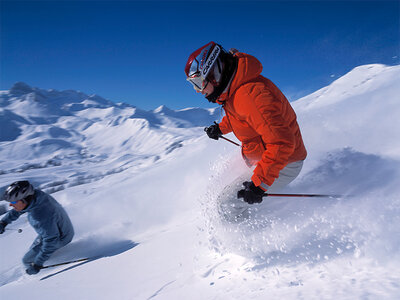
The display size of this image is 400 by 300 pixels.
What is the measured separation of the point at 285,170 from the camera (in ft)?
7.84

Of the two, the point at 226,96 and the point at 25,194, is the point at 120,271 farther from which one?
the point at 226,96

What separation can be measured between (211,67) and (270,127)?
0.85 m

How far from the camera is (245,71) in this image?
2.09 meters

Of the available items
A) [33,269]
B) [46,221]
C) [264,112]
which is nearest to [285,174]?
[264,112]

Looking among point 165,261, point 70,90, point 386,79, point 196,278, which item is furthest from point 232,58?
point 70,90

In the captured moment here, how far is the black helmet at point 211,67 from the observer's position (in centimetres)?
221

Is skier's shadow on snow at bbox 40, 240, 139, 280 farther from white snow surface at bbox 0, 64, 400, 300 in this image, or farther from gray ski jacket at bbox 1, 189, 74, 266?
gray ski jacket at bbox 1, 189, 74, 266

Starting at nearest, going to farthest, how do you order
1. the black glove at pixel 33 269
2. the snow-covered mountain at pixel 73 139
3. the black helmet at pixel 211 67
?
the black helmet at pixel 211 67
the black glove at pixel 33 269
the snow-covered mountain at pixel 73 139

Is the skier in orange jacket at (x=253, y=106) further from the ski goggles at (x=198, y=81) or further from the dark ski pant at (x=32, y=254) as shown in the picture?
the dark ski pant at (x=32, y=254)

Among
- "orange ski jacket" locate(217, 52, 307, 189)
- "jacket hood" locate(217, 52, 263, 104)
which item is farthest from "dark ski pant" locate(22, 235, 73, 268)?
"jacket hood" locate(217, 52, 263, 104)

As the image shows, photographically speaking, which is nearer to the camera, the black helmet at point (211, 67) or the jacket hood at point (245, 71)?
the jacket hood at point (245, 71)

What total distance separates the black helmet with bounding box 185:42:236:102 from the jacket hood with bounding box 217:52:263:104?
0.08m

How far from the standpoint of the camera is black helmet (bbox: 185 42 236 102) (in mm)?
2207

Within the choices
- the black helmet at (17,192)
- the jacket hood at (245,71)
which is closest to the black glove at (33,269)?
the black helmet at (17,192)
